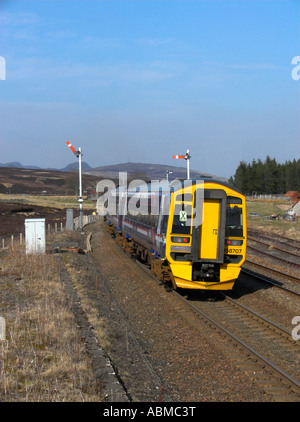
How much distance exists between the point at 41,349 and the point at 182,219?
5.20 metres

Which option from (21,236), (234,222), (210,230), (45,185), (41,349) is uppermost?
(45,185)

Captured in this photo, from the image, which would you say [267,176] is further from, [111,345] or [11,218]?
[111,345]

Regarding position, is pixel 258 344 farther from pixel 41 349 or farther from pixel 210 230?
pixel 41 349

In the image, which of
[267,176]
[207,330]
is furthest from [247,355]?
[267,176]

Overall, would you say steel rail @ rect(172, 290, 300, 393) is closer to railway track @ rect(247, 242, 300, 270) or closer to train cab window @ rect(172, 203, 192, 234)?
train cab window @ rect(172, 203, 192, 234)

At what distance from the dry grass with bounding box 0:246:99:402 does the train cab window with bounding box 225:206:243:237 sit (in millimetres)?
4458

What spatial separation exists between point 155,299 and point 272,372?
5.28 meters

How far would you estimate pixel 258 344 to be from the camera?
855 cm

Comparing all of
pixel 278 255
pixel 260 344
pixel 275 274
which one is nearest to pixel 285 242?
pixel 278 255

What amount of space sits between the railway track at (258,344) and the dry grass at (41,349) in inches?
109

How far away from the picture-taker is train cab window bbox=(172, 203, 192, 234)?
36.9 feet

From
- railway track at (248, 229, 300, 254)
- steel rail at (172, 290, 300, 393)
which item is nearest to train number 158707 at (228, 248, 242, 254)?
steel rail at (172, 290, 300, 393)

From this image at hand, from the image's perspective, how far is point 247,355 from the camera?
313 inches
